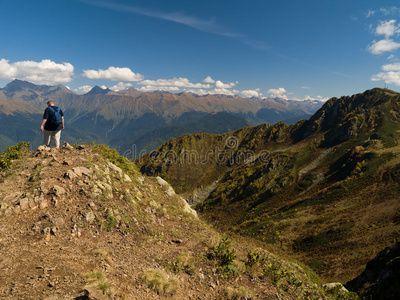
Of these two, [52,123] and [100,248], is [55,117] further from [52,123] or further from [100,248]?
[100,248]

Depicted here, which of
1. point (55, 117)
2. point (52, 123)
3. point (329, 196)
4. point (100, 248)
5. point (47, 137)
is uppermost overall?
point (55, 117)

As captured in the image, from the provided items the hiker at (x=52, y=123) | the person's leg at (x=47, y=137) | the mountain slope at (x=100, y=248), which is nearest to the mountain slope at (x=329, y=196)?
the mountain slope at (x=100, y=248)

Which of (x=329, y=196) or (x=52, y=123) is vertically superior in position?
(x=52, y=123)

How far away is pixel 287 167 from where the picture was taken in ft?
490

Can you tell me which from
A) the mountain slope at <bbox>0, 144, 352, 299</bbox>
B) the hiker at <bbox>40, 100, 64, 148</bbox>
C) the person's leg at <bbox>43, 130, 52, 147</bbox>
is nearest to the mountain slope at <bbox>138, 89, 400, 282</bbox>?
the mountain slope at <bbox>0, 144, 352, 299</bbox>

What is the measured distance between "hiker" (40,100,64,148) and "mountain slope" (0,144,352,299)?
4.46 feet

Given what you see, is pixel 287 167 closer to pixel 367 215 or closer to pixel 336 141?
pixel 336 141

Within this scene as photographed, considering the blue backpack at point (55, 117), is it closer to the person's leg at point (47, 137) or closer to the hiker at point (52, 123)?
the hiker at point (52, 123)

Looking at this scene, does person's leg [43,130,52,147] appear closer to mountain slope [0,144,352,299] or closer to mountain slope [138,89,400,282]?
mountain slope [0,144,352,299]

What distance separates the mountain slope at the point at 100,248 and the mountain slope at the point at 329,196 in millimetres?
Result: 44952

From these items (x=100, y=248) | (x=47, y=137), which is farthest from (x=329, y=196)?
(x=47, y=137)

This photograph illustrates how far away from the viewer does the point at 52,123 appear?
16.2m

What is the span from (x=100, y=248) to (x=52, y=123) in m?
11.7

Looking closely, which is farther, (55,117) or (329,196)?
(329,196)
